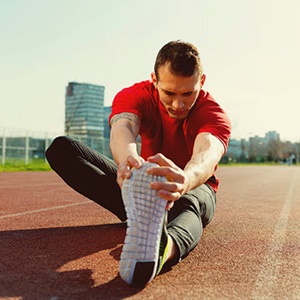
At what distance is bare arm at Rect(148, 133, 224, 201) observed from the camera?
6.35ft

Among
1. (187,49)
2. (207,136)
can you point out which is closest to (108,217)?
(207,136)

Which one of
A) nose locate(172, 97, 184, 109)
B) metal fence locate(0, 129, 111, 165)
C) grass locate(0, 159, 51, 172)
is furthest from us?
metal fence locate(0, 129, 111, 165)

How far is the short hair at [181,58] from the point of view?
2.52 meters

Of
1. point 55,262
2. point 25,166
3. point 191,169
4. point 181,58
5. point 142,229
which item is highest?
point 181,58

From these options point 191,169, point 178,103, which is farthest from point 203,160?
point 178,103

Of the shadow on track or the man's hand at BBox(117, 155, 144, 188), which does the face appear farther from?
the shadow on track

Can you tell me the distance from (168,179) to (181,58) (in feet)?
2.65

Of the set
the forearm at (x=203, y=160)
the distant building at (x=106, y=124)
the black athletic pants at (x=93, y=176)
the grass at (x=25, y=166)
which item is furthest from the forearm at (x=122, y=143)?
the distant building at (x=106, y=124)

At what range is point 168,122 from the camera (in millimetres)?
3096

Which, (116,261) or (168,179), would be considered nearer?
(168,179)

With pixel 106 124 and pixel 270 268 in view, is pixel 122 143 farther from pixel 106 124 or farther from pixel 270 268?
pixel 106 124

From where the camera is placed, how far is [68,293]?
1870 millimetres

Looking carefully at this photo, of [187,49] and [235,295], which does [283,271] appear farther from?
[187,49]

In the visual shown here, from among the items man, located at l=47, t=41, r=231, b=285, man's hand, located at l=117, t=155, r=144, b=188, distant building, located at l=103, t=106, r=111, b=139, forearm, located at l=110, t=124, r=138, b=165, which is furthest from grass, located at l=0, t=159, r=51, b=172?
distant building, located at l=103, t=106, r=111, b=139
